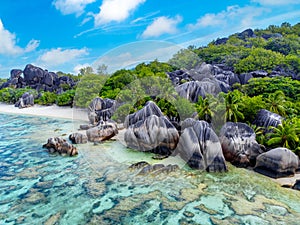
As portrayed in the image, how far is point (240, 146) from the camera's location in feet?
45.3

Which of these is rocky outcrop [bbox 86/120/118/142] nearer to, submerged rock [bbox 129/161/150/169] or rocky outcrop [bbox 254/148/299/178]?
submerged rock [bbox 129/161/150/169]

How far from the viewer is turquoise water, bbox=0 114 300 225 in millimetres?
9461

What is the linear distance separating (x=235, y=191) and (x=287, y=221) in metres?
2.52

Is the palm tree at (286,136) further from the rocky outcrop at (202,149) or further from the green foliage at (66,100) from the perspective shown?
the green foliage at (66,100)

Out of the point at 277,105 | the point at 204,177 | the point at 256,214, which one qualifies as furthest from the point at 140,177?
the point at 277,105

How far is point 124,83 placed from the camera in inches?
1236

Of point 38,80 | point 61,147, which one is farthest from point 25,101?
Result: point 61,147

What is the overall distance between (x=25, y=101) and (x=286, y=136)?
3874cm

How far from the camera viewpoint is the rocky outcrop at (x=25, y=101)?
129ft

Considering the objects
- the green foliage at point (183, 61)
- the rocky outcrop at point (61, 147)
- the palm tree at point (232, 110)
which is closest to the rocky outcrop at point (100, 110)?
the rocky outcrop at point (61, 147)

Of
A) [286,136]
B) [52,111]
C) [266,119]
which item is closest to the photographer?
[286,136]

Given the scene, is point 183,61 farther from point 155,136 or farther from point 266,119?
point 155,136

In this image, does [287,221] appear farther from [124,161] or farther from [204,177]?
[124,161]

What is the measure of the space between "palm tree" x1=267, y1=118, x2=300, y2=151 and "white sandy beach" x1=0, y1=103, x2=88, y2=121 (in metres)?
19.8
